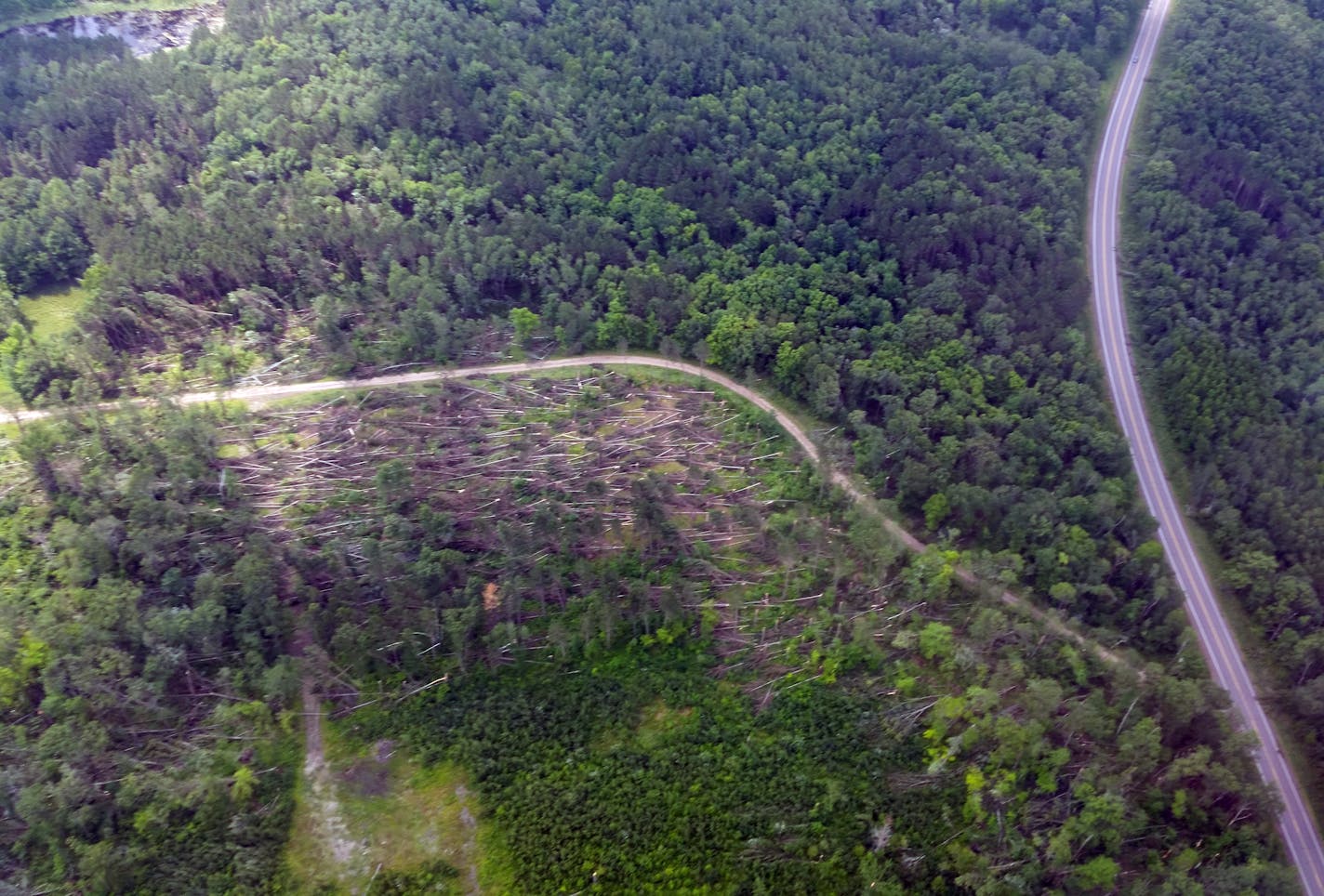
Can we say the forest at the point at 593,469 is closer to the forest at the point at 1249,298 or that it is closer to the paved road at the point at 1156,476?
the paved road at the point at 1156,476

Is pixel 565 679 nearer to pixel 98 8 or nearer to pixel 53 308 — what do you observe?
pixel 53 308

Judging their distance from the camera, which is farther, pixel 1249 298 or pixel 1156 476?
pixel 1249 298

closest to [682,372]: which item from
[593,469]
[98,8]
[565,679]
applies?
[593,469]

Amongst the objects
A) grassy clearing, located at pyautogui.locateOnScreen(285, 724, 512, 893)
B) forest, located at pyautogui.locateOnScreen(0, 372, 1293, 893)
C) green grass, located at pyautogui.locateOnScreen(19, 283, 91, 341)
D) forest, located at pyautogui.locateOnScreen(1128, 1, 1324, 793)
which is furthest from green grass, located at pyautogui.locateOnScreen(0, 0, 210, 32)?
forest, located at pyautogui.locateOnScreen(1128, 1, 1324, 793)

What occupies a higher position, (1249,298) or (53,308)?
(1249,298)

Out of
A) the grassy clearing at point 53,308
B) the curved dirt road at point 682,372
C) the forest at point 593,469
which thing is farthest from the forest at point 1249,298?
the grassy clearing at point 53,308

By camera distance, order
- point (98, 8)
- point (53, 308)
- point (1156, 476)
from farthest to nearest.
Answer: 1. point (98, 8)
2. point (53, 308)
3. point (1156, 476)

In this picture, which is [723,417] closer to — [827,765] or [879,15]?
[827,765]
